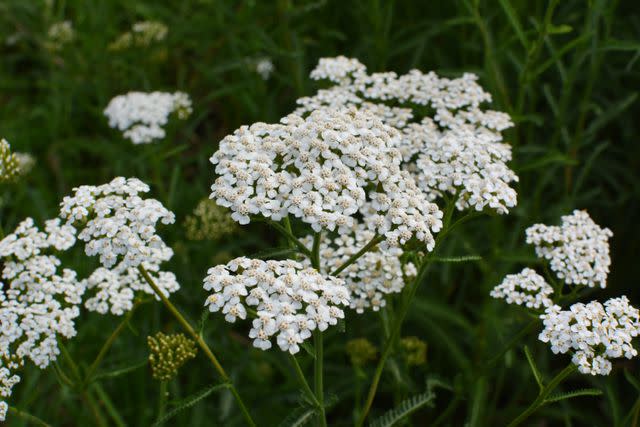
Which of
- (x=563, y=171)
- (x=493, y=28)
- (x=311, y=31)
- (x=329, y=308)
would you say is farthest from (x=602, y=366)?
(x=311, y=31)

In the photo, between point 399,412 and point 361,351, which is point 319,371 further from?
point 361,351

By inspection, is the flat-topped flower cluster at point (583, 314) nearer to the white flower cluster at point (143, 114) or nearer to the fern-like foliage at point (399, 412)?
the fern-like foliage at point (399, 412)

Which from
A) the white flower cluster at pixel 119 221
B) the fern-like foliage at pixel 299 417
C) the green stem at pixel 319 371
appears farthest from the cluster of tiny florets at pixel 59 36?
the fern-like foliage at pixel 299 417

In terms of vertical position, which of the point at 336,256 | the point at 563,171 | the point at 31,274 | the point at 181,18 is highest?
the point at 181,18

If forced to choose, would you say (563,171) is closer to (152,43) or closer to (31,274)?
(152,43)

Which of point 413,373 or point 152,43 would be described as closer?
point 413,373

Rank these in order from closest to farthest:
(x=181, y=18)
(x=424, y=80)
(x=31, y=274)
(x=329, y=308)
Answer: (x=329, y=308) < (x=31, y=274) < (x=424, y=80) < (x=181, y=18)

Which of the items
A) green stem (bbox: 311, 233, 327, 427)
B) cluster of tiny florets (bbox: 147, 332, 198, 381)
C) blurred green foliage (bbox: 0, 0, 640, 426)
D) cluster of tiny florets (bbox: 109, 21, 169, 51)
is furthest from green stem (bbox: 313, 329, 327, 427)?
cluster of tiny florets (bbox: 109, 21, 169, 51)
